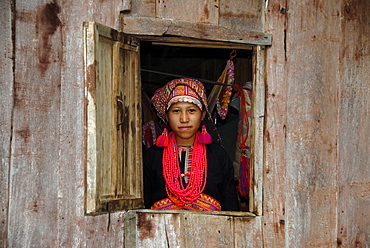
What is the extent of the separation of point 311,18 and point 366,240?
1.69m

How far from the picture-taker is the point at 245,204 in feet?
17.9

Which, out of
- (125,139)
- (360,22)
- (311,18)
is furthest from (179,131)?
(360,22)

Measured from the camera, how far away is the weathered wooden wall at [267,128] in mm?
3600

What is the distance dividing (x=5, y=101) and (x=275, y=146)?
188 centimetres

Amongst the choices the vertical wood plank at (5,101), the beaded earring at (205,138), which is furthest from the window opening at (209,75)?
the vertical wood plank at (5,101)

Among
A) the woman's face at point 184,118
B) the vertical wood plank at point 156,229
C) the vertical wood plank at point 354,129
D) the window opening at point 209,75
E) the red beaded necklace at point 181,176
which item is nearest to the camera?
the vertical wood plank at point 156,229

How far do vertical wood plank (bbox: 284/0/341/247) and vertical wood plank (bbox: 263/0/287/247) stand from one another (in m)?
0.04

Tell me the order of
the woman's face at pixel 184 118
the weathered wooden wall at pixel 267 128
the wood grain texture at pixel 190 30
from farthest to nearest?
the woman's face at pixel 184 118 → the wood grain texture at pixel 190 30 → the weathered wooden wall at pixel 267 128

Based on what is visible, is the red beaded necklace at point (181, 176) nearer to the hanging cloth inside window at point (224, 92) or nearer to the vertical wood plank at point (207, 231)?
the vertical wood plank at point (207, 231)

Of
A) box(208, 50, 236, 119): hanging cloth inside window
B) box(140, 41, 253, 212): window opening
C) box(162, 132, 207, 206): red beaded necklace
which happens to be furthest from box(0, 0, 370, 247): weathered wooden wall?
box(208, 50, 236, 119): hanging cloth inside window

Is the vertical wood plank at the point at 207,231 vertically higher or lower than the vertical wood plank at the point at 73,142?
lower

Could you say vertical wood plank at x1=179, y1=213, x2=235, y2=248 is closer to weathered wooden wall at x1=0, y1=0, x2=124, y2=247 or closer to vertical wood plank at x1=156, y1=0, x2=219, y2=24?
weathered wooden wall at x1=0, y1=0, x2=124, y2=247

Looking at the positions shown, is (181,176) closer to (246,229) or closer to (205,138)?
(205,138)

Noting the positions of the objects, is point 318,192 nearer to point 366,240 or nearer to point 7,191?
point 366,240
